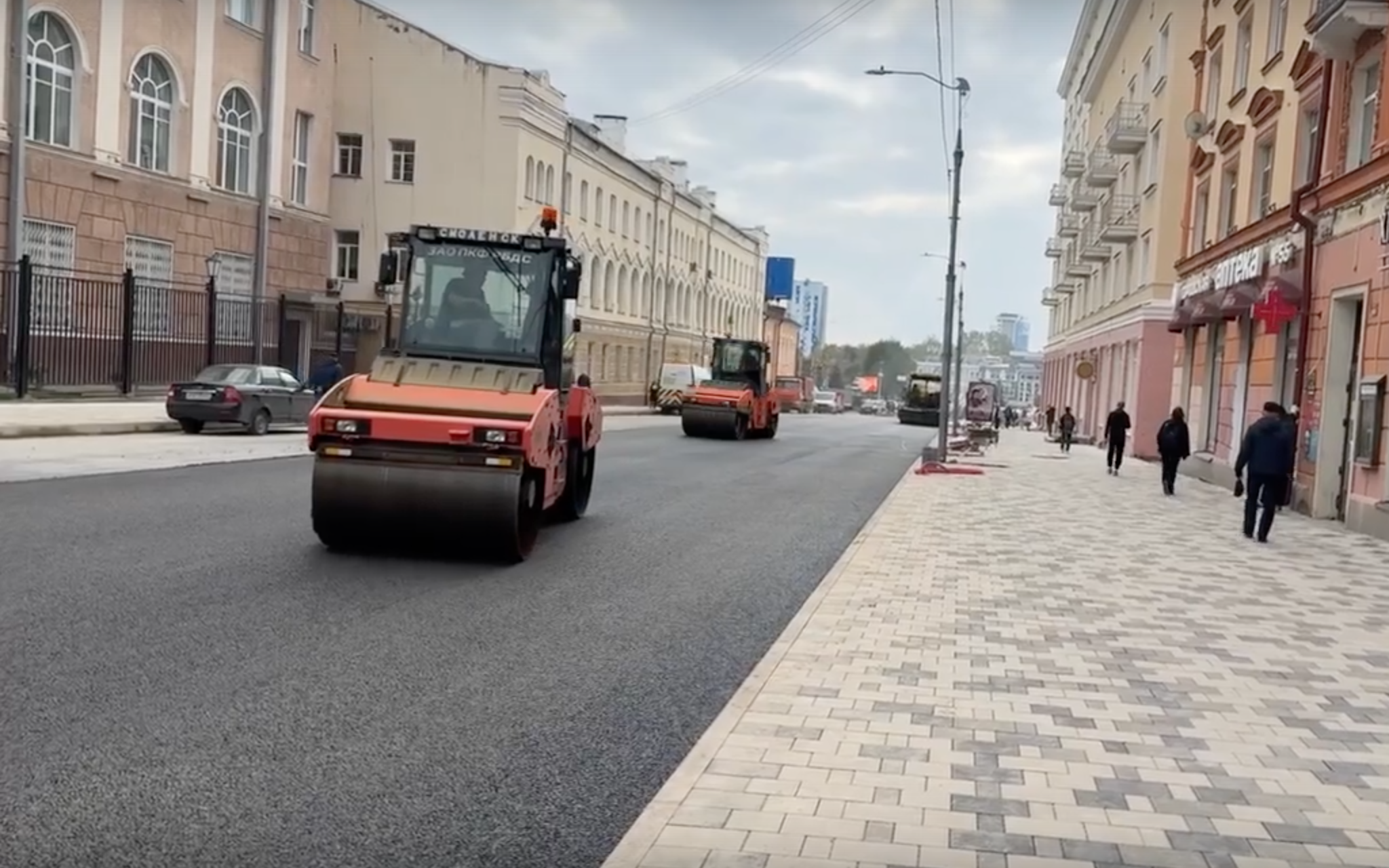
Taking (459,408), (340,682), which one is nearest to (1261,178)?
(459,408)

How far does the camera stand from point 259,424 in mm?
24062

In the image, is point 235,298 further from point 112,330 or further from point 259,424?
point 259,424

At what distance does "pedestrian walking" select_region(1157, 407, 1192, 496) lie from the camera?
20.9m

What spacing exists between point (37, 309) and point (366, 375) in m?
18.6

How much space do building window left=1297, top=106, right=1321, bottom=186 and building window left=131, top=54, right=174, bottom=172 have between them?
2606 cm

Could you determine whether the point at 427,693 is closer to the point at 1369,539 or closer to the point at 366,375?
the point at 366,375

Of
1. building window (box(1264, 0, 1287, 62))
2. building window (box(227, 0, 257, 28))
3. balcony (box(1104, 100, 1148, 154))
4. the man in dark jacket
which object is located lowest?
the man in dark jacket

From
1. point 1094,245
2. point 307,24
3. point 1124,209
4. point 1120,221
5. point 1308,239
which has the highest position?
point 307,24

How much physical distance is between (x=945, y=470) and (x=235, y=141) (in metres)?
22.3

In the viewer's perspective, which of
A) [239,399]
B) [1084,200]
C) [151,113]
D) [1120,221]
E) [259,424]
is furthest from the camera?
→ [1084,200]

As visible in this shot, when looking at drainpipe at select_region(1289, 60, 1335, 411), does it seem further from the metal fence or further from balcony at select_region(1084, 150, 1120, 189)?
balcony at select_region(1084, 150, 1120, 189)

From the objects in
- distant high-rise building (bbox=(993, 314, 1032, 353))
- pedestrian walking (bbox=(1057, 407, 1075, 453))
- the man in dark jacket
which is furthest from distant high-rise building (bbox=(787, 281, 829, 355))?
the man in dark jacket

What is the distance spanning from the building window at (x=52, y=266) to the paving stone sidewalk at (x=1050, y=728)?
21146mm

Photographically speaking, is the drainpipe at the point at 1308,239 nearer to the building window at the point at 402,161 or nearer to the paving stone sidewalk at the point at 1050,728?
the paving stone sidewalk at the point at 1050,728
